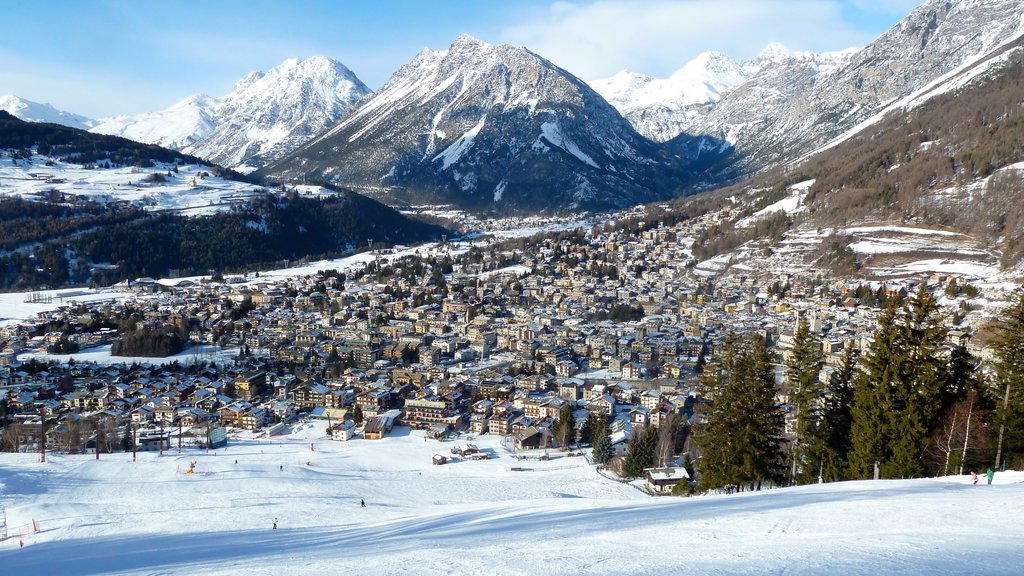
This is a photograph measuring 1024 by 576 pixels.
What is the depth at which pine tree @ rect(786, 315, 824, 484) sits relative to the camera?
1627 centimetres

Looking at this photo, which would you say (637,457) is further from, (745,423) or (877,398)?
(877,398)

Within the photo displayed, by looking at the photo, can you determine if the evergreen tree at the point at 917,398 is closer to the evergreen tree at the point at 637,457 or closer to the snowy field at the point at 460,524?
the snowy field at the point at 460,524

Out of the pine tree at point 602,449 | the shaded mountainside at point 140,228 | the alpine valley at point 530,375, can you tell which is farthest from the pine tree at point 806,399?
the shaded mountainside at point 140,228

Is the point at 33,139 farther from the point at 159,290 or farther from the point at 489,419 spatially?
the point at 489,419

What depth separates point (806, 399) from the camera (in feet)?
53.3

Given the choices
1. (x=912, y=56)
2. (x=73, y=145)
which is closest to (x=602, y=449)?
(x=73, y=145)

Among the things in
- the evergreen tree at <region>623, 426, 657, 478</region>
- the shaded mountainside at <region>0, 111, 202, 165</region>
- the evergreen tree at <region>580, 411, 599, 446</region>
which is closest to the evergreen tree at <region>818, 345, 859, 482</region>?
the evergreen tree at <region>623, 426, 657, 478</region>

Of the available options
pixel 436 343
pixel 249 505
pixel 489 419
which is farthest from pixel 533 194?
pixel 249 505

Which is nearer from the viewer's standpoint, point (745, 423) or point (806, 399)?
point (806, 399)

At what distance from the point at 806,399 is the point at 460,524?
8.86 m

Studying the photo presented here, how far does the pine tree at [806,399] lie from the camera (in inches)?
640

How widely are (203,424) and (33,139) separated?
129482 mm

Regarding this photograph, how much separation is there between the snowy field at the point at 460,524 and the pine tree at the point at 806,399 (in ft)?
9.72

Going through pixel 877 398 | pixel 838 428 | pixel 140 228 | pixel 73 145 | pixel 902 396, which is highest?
pixel 73 145
